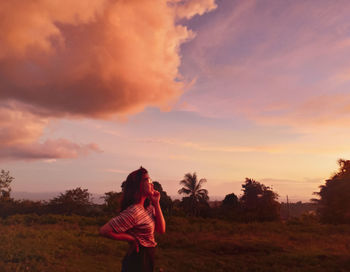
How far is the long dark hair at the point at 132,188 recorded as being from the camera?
3314 millimetres

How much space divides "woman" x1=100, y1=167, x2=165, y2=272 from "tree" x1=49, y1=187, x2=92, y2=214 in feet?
109

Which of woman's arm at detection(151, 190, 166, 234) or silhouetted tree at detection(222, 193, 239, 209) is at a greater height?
silhouetted tree at detection(222, 193, 239, 209)

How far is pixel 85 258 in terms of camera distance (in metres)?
11.9

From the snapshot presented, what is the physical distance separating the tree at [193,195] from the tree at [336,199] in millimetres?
17736

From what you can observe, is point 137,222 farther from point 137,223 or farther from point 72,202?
point 72,202

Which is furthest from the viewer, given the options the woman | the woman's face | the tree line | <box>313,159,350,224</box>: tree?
the tree line

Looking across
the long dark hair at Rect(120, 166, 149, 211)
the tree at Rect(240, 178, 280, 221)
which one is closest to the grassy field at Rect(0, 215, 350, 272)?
the long dark hair at Rect(120, 166, 149, 211)

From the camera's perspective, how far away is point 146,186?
331 centimetres

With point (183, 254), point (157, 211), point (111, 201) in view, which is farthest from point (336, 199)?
point (111, 201)

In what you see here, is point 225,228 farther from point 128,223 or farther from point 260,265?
point 128,223

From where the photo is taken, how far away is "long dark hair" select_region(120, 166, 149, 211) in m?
3.31

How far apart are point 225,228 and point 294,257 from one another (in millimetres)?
11489

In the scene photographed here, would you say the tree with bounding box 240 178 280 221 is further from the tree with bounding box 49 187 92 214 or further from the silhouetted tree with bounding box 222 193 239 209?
the tree with bounding box 49 187 92 214

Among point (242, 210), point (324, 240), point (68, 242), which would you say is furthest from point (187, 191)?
point (68, 242)
